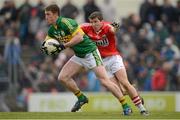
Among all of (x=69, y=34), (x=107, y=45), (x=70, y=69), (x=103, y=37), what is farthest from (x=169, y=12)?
(x=69, y=34)

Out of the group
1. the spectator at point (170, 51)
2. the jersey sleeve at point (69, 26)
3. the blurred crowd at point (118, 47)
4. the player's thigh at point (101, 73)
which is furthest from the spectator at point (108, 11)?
the jersey sleeve at point (69, 26)

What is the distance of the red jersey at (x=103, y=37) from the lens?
16953 mm

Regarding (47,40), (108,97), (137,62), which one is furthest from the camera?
(137,62)

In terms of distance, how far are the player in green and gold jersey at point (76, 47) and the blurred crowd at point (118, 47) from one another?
7287 millimetres

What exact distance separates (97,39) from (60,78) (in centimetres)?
106

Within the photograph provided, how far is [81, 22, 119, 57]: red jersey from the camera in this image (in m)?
17.0

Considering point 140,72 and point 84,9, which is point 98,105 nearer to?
point 140,72

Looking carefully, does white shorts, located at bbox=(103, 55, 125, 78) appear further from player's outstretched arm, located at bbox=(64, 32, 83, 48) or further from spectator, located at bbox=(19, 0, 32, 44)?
spectator, located at bbox=(19, 0, 32, 44)

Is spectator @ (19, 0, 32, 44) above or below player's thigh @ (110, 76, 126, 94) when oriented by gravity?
above

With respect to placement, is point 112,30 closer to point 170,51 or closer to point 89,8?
point 170,51

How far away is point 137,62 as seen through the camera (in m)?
24.6

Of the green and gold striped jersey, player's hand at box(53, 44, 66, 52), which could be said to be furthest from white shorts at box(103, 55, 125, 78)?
player's hand at box(53, 44, 66, 52)

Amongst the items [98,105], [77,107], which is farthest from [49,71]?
[77,107]

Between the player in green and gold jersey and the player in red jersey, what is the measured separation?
319 millimetres
